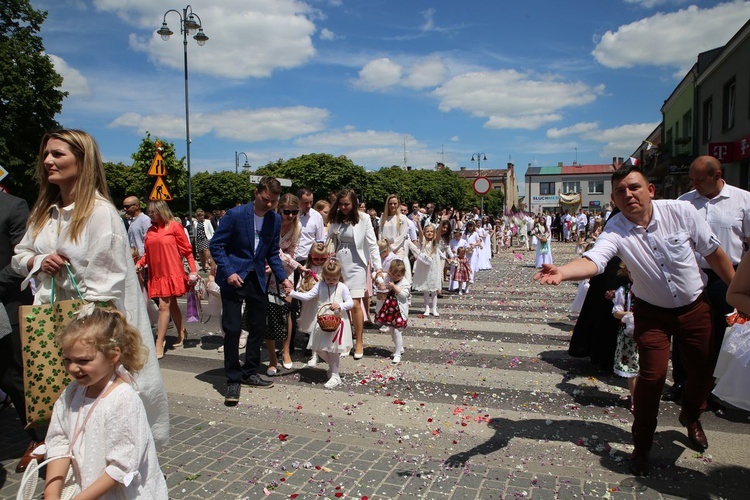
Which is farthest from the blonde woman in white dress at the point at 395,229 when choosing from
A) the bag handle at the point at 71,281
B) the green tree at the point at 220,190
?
the green tree at the point at 220,190

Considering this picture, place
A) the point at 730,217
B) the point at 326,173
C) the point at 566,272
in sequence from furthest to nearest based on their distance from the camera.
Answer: the point at 326,173 < the point at 730,217 < the point at 566,272

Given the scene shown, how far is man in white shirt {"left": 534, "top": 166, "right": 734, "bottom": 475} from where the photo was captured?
12.2ft

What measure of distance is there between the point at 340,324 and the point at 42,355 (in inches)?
127

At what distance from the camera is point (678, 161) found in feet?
92.6

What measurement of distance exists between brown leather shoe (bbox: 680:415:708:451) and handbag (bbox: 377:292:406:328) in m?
3.20

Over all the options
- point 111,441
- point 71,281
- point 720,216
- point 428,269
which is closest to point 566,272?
point 720,216

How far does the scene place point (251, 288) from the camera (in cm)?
555

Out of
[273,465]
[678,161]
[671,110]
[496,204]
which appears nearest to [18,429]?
[273,465]

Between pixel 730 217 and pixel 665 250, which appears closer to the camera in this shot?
pixel 665 250

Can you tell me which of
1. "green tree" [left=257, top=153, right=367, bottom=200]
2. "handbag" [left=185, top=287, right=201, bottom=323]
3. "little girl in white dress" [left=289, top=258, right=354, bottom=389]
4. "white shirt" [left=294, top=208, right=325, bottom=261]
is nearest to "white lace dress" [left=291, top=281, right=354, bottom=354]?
"little girl in white dress" [left=289, top=258, right=354, bottom=389]

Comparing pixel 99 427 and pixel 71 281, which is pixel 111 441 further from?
pixel 71 281

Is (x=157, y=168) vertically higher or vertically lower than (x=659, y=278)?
higher

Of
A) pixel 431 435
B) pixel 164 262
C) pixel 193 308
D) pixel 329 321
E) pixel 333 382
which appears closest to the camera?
pixel 431 435

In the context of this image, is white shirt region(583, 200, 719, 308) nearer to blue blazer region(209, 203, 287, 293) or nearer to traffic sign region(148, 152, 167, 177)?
blue blazer region(209, 203, 287, 293)
